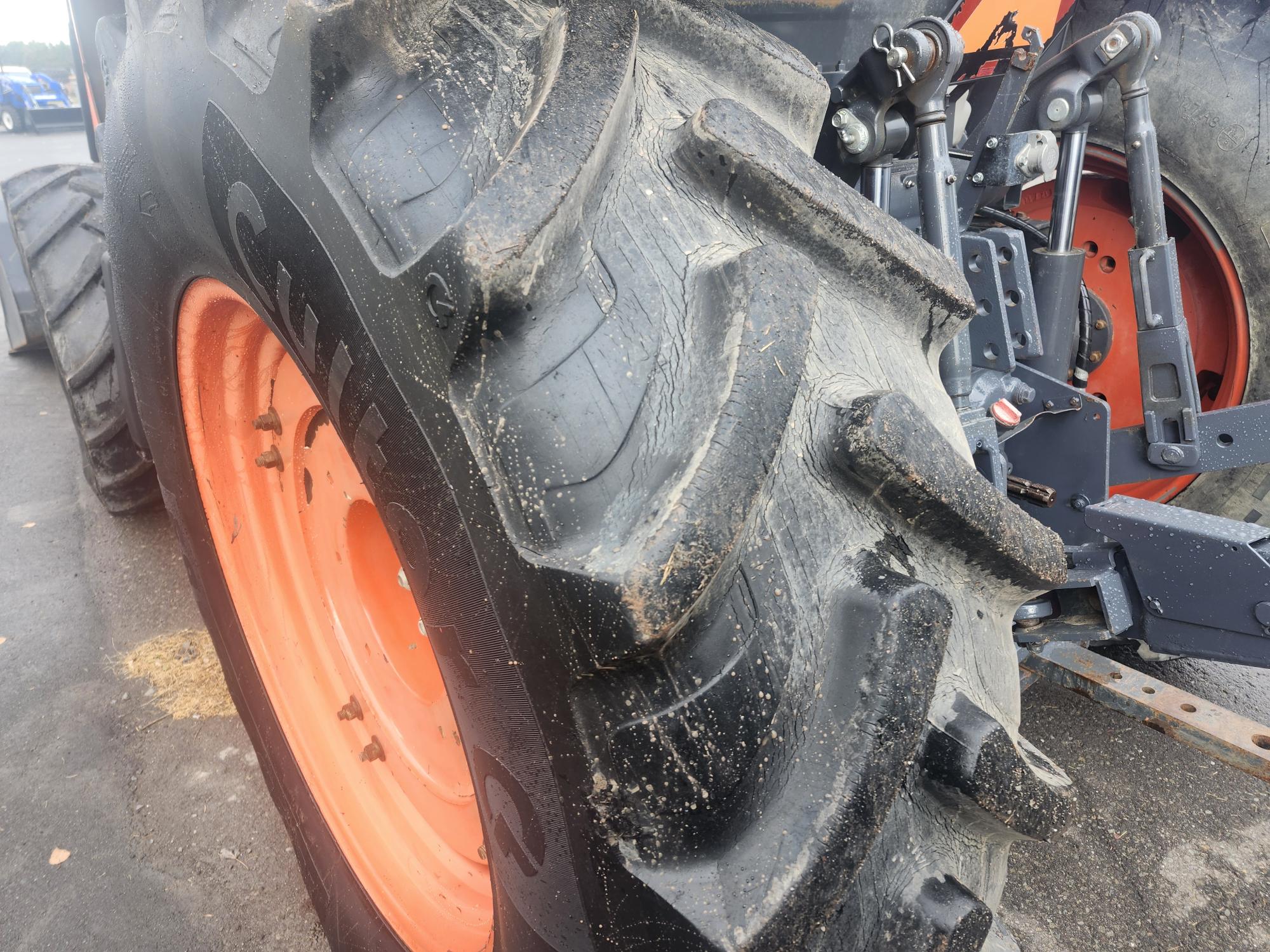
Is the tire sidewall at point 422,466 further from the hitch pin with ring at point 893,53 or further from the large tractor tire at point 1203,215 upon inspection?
the large tractor tire at point 1203,215

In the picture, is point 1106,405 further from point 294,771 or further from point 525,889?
point 294,771

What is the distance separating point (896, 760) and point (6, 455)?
3382 millimetres

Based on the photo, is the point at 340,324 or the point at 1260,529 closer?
the point at 340,324

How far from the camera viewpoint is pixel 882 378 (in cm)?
70

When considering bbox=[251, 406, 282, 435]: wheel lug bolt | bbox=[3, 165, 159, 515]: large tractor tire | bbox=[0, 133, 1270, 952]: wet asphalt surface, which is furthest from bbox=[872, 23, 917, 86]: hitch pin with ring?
bbox=[3, 165, 159, 515]: large tractor tire

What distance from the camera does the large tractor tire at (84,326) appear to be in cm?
218

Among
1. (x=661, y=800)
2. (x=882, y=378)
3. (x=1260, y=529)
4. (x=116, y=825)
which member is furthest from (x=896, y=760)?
(x=116, y=825)

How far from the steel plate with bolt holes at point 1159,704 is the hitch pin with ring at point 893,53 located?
36.5 inches

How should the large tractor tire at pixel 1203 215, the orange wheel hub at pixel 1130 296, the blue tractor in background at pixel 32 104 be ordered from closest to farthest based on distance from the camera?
the large tractor tire at pixel 1203 215, the orange wheel hub at pixel 1130 296, the blue tractor in background at pixel 32 104

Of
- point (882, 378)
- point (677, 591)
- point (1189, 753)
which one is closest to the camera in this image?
point (677, 591)

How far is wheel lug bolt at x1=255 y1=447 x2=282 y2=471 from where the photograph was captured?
1.35m

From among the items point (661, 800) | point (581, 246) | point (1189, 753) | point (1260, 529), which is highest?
point (581, 246)

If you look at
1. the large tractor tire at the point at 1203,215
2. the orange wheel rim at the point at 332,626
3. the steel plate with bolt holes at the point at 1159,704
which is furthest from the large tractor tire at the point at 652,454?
the large tractor tire at the point at 1203,215

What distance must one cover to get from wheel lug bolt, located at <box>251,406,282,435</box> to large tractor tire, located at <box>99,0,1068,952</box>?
503 mm
